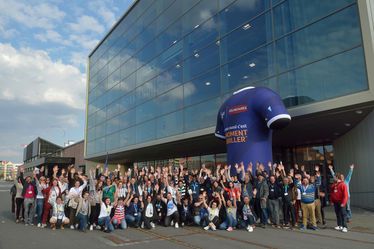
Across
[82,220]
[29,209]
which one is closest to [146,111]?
[29,209]

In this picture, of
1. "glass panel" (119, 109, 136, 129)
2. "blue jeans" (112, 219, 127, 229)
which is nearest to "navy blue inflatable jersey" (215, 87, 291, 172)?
"blue jeans" (112, 219, 127, 229)

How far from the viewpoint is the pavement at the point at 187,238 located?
743 cm

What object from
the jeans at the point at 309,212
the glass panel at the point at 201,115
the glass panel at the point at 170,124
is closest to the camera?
the jeans at the point at 309,212

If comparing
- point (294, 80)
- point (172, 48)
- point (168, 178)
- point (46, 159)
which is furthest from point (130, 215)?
point (46, 159)

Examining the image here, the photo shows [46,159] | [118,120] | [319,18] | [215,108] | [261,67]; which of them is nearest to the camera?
[319,18]

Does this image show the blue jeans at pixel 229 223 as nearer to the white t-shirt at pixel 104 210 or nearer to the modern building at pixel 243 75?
the white t-shirt at pixel 104 210

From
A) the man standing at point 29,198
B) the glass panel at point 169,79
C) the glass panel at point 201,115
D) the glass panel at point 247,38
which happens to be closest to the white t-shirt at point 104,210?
the man standing at point 29,198

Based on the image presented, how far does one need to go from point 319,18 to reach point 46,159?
44386mm

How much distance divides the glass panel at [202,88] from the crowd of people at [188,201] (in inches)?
283

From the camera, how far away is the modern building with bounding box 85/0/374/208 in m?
11.8

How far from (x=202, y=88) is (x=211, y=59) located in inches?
65.5

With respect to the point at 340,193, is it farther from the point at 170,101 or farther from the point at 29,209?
the point at 170,101

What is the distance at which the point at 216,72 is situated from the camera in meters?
17.7

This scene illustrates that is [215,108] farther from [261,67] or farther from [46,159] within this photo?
[46,159]
